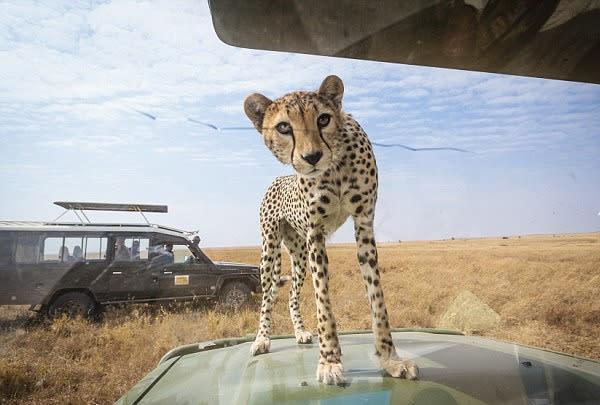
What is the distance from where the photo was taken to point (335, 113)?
46.9 inches

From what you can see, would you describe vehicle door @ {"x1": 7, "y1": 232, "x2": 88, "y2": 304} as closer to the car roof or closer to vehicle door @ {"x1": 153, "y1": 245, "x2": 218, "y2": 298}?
the car roof

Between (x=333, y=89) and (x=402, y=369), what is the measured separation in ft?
2.78

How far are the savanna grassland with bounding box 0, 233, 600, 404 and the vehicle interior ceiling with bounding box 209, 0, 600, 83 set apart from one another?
0.74 m

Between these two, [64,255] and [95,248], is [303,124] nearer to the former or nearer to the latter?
[95,248]

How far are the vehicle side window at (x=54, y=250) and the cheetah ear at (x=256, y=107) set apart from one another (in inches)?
31.5

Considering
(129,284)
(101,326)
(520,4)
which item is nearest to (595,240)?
(520,4)

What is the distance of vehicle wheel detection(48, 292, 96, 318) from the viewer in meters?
1.57

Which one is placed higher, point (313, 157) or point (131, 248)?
point (313, 157)

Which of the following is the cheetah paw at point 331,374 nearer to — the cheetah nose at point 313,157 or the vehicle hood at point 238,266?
the cheetah nose at point 313,157

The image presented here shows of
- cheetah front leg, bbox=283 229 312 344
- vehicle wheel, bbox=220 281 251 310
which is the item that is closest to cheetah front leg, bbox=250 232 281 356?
cheetah front leg, bbox=283 229 312 344

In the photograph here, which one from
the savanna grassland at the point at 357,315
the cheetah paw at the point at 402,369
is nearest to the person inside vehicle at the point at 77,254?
the savanna grassland at the point at 357,315

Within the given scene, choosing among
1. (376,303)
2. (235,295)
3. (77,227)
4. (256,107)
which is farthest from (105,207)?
(235,295)

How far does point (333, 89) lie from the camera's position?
1.20 metres

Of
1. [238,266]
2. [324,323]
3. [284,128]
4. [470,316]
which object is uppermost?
[284,128]
